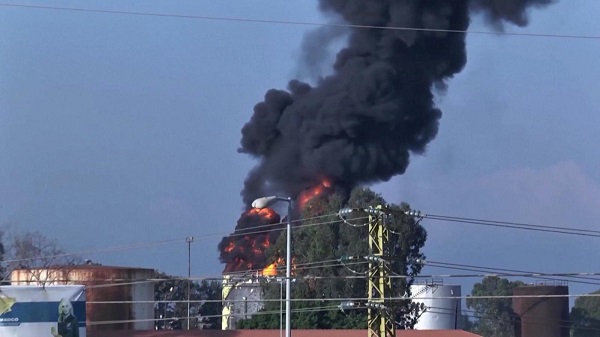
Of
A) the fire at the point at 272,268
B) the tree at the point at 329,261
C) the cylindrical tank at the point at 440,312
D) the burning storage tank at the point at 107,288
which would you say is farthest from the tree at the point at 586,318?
the burning storage tank at the point at 107,288

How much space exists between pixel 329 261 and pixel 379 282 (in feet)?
118

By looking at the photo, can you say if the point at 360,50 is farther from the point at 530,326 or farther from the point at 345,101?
Result: the point at 530,326

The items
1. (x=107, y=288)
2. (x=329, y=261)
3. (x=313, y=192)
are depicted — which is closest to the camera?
(x=107, y=288)

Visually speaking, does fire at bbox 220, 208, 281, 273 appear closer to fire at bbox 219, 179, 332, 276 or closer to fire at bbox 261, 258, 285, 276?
fire at bbox 219, 179, 332, 276

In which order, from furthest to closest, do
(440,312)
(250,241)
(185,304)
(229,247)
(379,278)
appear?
1. (185,304)
2. (229,247)
3. (250,241)
4. (440,312)
5. (379,278)

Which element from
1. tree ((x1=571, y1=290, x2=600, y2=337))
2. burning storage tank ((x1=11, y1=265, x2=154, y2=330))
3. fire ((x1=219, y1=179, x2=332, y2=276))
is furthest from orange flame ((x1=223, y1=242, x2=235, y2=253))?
tree ((x1=571, y1=290, x2=600, y2=337))

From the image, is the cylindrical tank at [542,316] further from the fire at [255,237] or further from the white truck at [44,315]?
the white truck at [44,315]

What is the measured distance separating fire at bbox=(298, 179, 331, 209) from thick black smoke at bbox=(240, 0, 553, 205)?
485 millimetres

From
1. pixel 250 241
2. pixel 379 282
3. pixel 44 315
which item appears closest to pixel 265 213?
pixel 250 241

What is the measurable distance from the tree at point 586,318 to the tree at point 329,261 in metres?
16.0

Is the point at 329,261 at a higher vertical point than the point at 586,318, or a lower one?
higher

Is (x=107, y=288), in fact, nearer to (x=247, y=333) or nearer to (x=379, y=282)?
(x=247, y=333)

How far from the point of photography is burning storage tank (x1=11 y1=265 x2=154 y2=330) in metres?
46.1

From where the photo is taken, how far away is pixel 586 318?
79.2m
